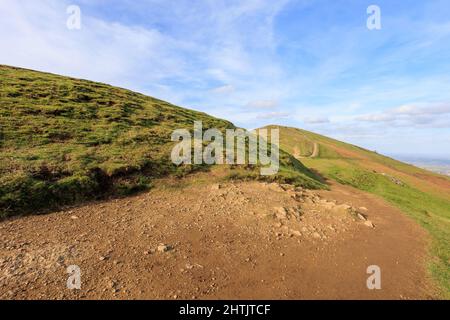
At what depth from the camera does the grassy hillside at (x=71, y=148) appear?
12641 millimetres

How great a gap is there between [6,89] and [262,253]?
28.1m

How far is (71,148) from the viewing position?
16.9 m

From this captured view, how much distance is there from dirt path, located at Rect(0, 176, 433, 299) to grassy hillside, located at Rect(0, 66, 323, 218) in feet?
4.82

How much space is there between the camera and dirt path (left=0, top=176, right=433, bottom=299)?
801cm

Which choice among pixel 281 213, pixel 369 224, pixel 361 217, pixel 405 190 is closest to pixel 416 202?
pixel 405 190

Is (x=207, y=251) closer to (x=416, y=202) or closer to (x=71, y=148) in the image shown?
(x=71, y=148)

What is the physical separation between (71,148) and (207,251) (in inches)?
494

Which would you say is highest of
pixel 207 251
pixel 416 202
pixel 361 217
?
pixel 361 217

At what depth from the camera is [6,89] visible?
23953 millimetres

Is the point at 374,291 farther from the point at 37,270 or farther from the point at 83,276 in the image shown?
the point at 37,270

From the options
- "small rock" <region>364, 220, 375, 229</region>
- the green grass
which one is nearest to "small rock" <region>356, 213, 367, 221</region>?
"small rock" <region>364, 220, 375, 229</region>

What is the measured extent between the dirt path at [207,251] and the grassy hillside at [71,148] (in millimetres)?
1470
